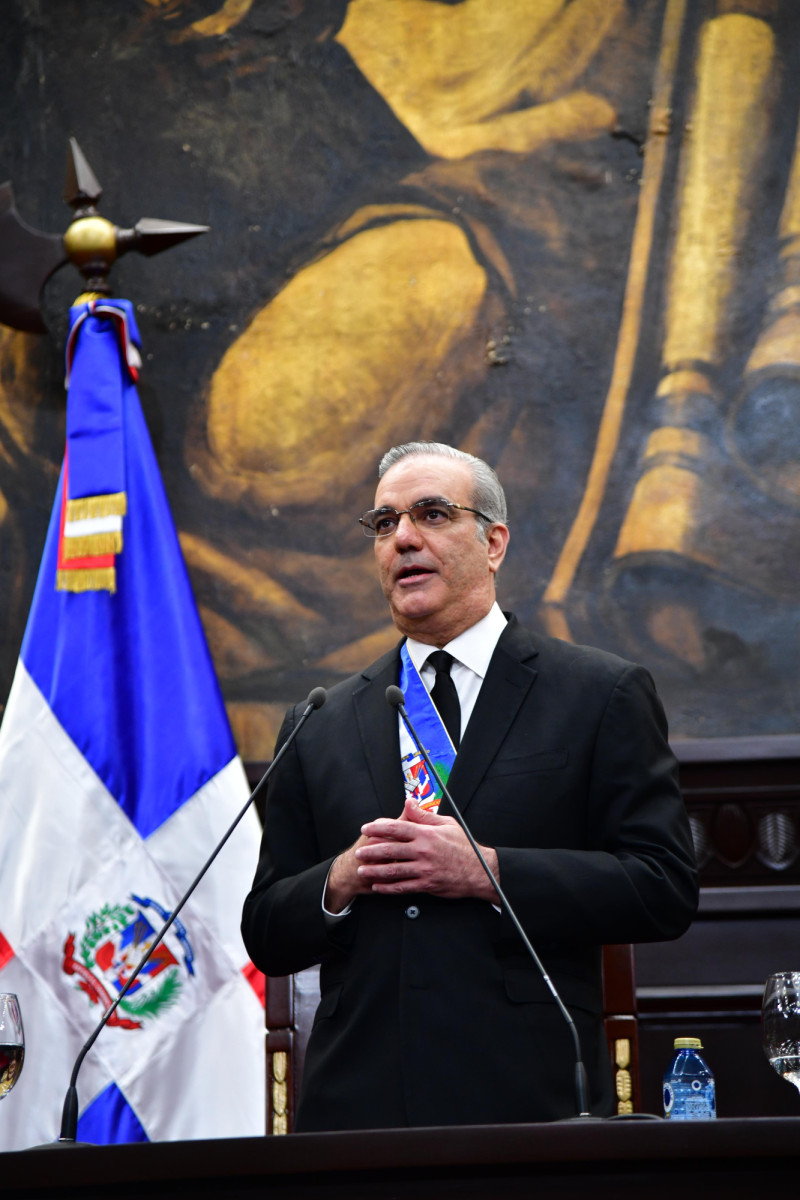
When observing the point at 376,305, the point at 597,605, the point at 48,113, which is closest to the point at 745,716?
the point at 597,605

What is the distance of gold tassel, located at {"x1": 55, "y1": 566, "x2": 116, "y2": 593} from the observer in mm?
4242

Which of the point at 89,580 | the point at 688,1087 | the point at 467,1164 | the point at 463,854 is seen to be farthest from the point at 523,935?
the point at 89,580

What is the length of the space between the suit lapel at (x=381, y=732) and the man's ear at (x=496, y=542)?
267 mm

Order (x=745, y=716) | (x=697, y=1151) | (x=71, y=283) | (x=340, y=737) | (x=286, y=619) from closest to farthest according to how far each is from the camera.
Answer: (x=697, y=1151), (x=340, y=737), (x=745, y=716), (x=286, y=619), (x=71, y=283)

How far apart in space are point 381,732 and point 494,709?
225mm

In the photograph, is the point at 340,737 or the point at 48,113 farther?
the point at 48,113

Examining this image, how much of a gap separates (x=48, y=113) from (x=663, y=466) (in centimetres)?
256

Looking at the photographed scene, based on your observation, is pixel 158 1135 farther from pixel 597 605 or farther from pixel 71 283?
pixel 71 283

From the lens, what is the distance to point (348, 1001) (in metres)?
2.45

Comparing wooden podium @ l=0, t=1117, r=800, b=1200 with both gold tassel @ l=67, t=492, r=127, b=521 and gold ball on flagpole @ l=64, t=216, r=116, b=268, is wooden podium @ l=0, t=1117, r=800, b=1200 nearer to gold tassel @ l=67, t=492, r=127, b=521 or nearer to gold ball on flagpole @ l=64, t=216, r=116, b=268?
gold tassel @ l=67, t=492, r=127, b=521

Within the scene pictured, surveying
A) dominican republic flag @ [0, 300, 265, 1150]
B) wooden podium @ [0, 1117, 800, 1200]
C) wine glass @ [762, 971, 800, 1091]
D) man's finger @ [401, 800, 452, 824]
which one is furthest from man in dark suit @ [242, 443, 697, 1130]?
dominican republic flag @ [0, 300, 265, 1150]

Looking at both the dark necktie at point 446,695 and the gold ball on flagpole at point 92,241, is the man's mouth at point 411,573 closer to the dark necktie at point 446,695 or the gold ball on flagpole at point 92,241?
the dark necktie at point 446,695

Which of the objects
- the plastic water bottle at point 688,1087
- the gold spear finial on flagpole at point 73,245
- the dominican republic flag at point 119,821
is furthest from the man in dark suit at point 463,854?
the gold spear finial on flagpole at point 73,245

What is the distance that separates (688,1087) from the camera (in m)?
2.99
